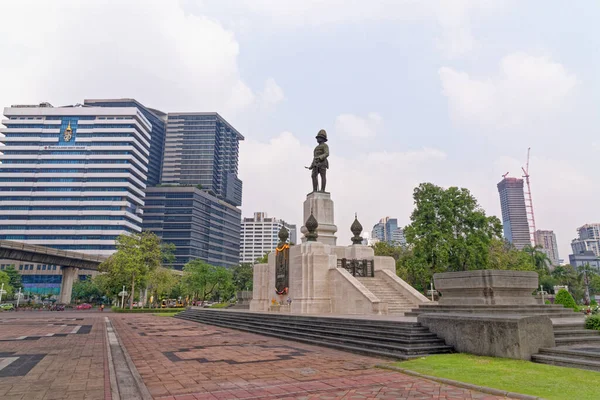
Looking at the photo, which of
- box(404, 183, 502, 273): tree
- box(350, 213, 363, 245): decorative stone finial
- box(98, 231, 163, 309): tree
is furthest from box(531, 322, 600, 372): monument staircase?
box(98, 231, 163, 309): tree

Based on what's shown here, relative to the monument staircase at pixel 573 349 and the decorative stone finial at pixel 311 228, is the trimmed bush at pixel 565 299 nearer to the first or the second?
the monument staircase at pixel 573 349

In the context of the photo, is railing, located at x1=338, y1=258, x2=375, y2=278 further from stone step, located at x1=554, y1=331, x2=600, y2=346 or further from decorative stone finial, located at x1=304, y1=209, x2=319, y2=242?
stone step, located at x1=554, y1=331, x2=600, y2=346

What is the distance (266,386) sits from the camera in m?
6.79

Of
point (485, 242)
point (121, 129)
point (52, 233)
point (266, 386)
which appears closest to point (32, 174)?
point (52, 233)

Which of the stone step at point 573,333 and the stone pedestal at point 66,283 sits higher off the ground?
the stone pedestal at point 66,283

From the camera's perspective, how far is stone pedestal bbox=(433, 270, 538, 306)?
39.8 ft

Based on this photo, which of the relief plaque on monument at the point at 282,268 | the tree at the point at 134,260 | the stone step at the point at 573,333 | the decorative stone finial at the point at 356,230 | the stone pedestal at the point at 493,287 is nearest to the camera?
the stone step at the point at 573,333

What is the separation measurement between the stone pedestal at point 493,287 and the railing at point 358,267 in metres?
10.8

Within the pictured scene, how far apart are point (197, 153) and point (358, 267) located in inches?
5838

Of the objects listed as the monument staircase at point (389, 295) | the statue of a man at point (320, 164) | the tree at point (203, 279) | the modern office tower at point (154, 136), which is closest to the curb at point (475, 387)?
the monument staircase at point (389, 295)

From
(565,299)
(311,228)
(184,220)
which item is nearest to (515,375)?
(565,299)

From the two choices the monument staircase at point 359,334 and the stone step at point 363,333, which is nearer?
the monument staircase at point 359,334

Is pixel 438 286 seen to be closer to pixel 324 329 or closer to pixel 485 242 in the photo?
pixel 324 329

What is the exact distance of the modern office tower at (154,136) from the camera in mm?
156375
